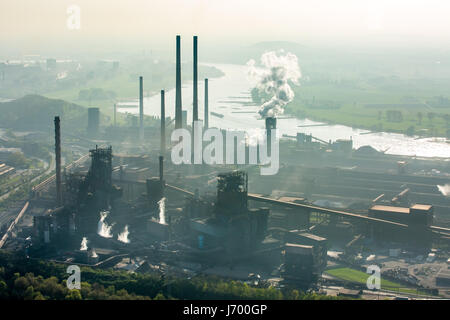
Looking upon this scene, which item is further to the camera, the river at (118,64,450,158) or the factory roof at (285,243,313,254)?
the river at (118,64,450,158)

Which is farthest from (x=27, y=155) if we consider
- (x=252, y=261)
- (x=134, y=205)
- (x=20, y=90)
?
(x=20, y=90)

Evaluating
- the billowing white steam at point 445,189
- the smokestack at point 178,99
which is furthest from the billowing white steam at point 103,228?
the billowing white steam at point 445,189

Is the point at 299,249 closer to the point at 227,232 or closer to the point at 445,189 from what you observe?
the point at 227,232

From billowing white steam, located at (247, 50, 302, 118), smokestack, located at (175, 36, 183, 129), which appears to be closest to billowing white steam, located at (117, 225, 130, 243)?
smokestack, located at (175, 36, 183, 129)

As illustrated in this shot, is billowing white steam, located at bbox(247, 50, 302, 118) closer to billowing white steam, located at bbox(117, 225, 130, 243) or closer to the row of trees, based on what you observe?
billowing white steam, located at bbox(117, 225, 130, 243)

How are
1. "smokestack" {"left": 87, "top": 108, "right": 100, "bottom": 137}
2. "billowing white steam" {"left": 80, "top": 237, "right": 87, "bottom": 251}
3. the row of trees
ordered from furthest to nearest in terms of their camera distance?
"smokestack" {"left": 87, "top": 108, "right": 100, "bottom": 137}, "billowing white steam" {"left": 80, "top": 237, "right": 87, "bottom": 251}, the row of trees

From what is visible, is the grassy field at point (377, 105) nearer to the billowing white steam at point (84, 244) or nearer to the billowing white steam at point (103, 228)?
the billowing white steam at point (103, 228)
